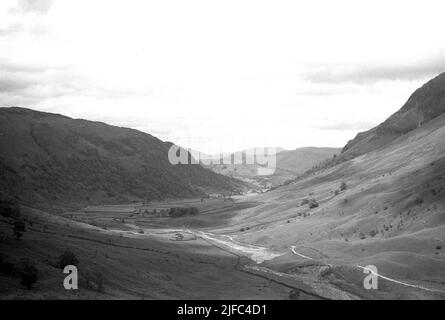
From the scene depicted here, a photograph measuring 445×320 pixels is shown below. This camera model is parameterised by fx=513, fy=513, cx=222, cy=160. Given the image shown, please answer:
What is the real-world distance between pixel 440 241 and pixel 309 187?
401 feet

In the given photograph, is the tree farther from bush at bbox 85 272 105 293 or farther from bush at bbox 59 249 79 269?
bush at bbox 85 272 105 293

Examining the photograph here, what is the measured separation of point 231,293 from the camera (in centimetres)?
6166

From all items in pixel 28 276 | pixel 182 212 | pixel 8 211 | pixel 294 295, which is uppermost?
pixel 8 211

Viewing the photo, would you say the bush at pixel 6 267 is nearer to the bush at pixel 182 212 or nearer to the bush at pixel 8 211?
the bush at pixel 8 211

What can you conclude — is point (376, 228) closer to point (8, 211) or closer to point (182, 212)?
point (8, 211)

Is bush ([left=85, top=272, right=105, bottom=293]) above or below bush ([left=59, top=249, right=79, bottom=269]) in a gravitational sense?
below

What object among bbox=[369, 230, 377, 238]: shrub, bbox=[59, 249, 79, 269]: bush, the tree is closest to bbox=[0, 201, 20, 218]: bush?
the tree

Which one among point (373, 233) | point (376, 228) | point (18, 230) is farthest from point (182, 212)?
point (18, 230)

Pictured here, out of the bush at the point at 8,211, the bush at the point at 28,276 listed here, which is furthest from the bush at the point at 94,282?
the bush at the point at 8,211

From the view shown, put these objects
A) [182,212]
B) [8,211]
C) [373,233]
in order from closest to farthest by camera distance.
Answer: [8,211] → [373,233] → [182,212]

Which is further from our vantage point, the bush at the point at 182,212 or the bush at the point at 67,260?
the bush at the point at 182,212

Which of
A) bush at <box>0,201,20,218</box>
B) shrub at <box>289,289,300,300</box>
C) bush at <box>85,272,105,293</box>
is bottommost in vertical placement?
shrub at <box>289,289,300,300</box>

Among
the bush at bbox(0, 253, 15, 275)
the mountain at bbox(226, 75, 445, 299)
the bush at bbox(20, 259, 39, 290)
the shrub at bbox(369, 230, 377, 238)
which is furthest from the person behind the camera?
the shrub at bbox(369, 230, 377, 238)
